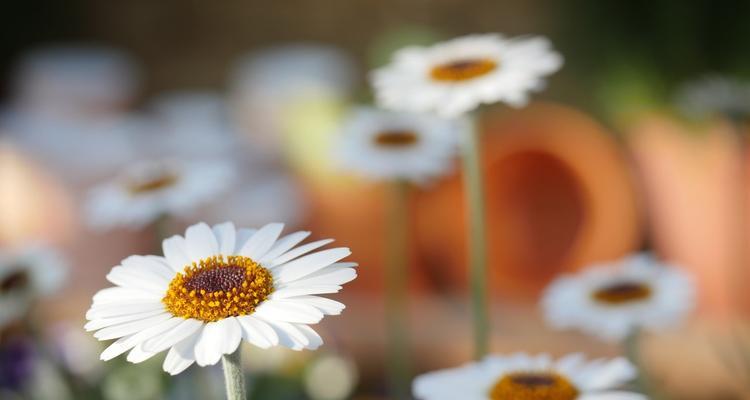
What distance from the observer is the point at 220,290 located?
32 cm

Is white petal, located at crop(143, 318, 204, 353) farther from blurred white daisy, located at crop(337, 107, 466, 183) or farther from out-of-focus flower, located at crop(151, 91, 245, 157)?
out-of-focus flower, located at crop(151, 91, 245, 157)

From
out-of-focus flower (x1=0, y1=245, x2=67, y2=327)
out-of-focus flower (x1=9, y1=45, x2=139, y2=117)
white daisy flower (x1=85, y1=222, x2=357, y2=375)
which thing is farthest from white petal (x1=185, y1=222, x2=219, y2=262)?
out-of-focus flower (x1=9, y1=45, x2=139, y2=117)

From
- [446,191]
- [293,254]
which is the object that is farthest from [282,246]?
[446,191]

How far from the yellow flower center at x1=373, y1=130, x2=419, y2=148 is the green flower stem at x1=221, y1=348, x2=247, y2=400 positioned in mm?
346

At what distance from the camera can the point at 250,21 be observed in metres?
1.77

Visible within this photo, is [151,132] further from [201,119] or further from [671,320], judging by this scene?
[671,320]

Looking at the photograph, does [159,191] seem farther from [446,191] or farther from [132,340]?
[446,191]

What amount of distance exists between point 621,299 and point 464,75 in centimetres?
14

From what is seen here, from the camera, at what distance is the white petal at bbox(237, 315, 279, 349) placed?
0.28 metres

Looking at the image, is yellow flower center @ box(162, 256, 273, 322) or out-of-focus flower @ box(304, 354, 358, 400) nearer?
yellow flower center @ box(162, 256, 273, 322)

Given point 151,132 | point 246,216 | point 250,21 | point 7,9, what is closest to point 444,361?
point 246,216

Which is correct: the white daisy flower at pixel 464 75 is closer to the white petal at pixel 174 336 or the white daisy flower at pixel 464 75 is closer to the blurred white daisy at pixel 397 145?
the blurred white daisy at pixel 397 145

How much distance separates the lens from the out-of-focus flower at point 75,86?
4.72ft

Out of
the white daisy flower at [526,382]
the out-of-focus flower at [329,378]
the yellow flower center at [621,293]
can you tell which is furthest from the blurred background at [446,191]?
the white daisy flower at [526,382]
